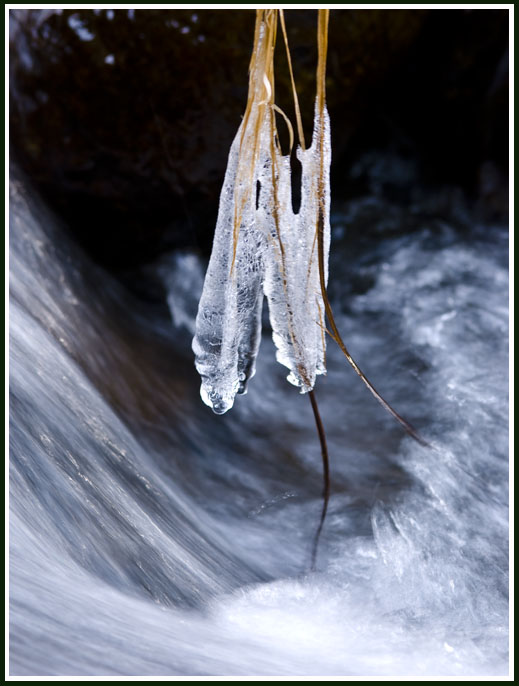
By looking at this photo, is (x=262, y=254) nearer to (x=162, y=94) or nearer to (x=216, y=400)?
(x=216, y=400)

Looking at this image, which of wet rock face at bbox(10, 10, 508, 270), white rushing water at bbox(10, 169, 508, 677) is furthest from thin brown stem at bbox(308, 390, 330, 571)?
wet rock face at bbox(10, 10, 508, 270)

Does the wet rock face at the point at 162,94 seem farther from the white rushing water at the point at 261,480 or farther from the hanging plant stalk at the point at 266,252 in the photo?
the hanging plant stalk at the point at 266,252

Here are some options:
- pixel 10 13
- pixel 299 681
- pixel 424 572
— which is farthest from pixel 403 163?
pixel 299 681

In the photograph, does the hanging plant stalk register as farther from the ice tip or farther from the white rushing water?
the white rushing water

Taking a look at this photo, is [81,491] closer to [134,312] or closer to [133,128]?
[134,312]

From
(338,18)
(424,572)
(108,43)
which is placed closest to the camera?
(424,572)

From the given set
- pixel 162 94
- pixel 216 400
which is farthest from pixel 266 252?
pixel 162 94
